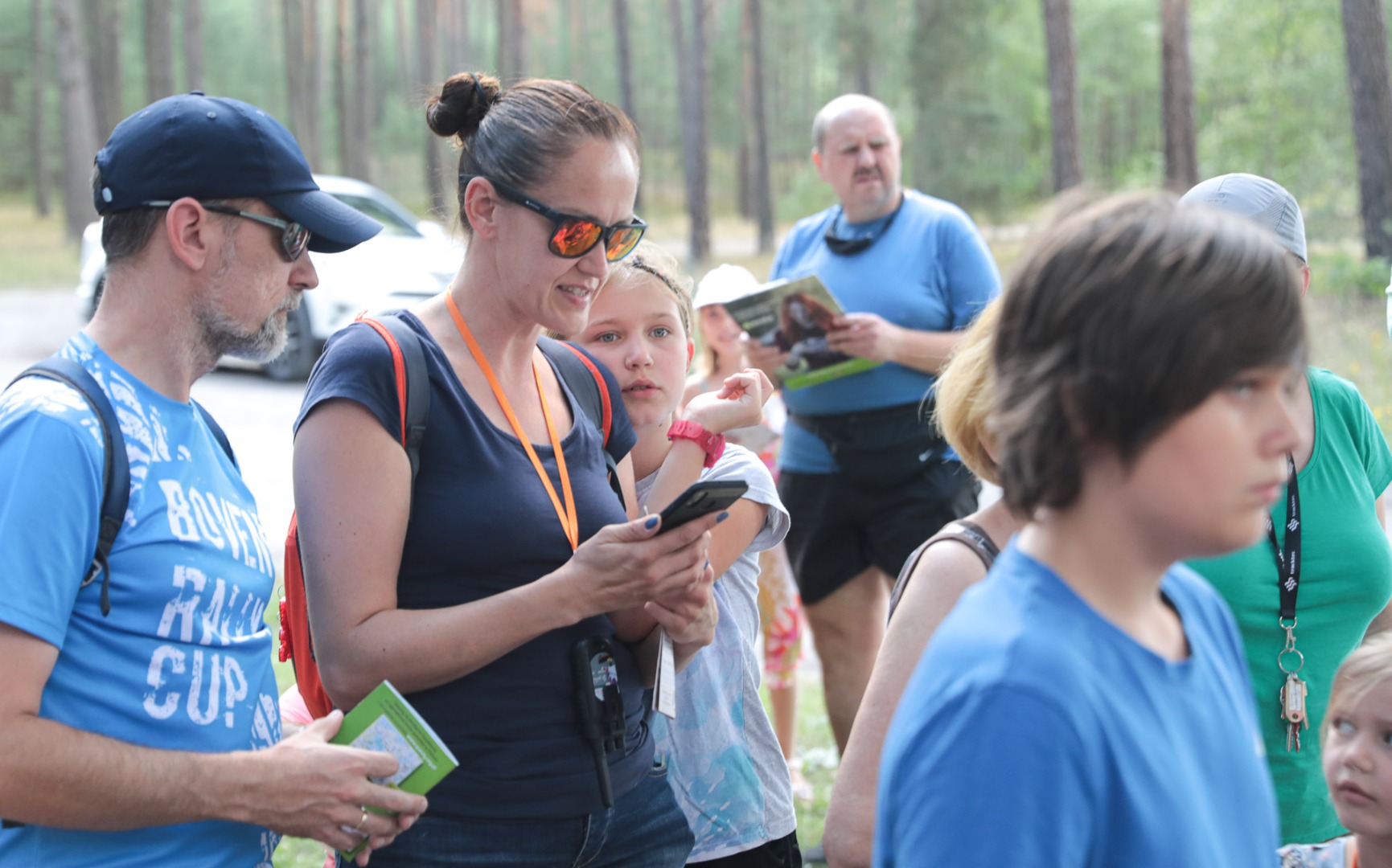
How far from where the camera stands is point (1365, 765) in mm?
1984

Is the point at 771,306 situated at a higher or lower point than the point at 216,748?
higher

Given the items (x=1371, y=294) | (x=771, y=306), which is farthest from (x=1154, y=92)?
(x=771, y=306)

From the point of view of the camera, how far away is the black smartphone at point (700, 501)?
189 cm

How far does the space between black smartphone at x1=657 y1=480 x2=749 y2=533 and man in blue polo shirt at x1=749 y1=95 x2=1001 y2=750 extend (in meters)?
2.52

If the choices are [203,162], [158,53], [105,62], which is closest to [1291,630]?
[203,162]

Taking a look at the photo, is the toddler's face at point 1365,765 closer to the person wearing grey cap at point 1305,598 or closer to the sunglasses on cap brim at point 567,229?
the person wearing grey cap at point 1305,598

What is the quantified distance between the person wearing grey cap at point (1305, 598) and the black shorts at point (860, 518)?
2.11 metres

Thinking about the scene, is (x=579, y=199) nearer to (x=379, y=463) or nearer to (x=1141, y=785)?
(x=379, y=463)

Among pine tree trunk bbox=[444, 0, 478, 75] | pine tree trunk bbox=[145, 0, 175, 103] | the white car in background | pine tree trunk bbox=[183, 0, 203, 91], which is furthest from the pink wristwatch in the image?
pine tree trunk bbox=[444, 0, 478, 75]

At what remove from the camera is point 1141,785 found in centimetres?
111

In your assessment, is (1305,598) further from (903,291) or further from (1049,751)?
(903,291)

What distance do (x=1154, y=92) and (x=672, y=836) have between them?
194ft

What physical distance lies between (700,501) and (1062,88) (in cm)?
1731

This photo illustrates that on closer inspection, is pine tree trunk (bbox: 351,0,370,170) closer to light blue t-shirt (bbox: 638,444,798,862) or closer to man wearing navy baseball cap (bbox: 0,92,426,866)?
light blue t-shirt (bbox: 638,444,798,862)
